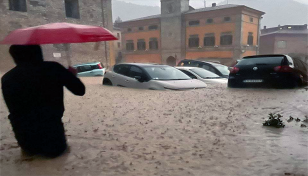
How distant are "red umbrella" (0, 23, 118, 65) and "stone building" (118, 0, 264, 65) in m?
31.7

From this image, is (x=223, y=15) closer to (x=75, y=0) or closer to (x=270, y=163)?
(x=75, y=0)

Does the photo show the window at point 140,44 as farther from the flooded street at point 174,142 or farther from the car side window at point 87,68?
the flooded street at point 174,142

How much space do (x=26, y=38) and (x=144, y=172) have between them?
2.05 metres

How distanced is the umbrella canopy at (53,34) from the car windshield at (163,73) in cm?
543

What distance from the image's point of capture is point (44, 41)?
114 inches

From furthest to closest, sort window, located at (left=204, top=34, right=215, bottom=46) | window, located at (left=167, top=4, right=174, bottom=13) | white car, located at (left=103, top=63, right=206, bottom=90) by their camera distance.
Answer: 1. window, located at (left=167, top=4, right=174, bottom=13)
2. window, located at (left=204, top=34, right=215, bottom=46)
3. white car, located at (left=103, top=63, right=206, bottom=90)

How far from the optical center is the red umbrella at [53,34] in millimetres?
2779

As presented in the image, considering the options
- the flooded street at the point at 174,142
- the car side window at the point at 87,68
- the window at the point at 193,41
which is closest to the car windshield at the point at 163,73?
the flooded street at the point at 174,142

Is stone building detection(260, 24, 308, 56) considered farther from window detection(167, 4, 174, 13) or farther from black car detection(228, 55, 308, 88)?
black car detection(228, 55, 308, 88)

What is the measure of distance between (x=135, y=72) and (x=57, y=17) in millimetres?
17370

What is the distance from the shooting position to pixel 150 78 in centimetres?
853

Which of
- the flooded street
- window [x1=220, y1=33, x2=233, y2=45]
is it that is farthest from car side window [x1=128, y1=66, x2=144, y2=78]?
window [x1=220, y1=33, x2=233, y2=45]

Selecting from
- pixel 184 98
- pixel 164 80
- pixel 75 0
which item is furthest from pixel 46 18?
pixel 184 98

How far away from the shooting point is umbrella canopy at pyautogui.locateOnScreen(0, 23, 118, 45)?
9.12 ft
